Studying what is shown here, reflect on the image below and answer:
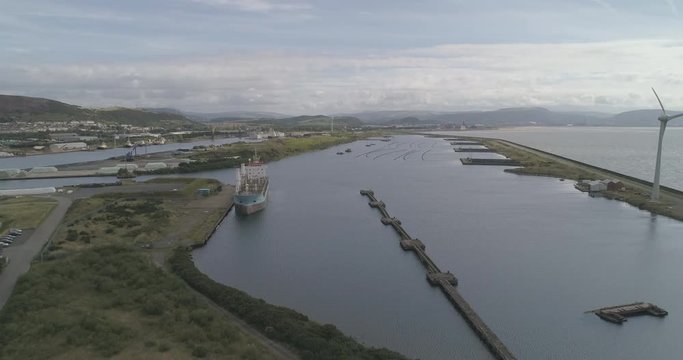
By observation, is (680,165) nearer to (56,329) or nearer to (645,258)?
(645,258)

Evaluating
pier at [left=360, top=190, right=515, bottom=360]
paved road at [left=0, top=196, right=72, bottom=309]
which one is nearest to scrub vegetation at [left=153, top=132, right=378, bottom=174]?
paved road at [left=0, top=196, right=72, bottom=309]

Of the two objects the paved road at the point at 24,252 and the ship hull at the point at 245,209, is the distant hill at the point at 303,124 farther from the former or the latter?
the paved road at the point at 24,252

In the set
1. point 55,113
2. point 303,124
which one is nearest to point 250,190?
point 55,113

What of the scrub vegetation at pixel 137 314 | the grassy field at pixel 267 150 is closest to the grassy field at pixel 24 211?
the scrub vegetation at pixel 137 314

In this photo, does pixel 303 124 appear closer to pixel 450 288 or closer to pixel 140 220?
pixel 140 220

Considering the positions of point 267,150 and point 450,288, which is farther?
point 267,150
